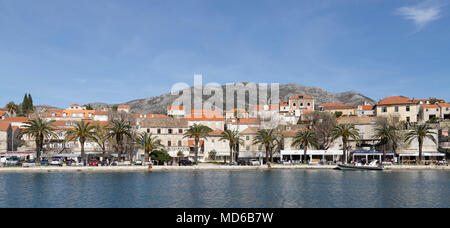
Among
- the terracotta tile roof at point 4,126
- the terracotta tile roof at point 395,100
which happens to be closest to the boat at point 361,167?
the terracotta tile roof at point 395,100

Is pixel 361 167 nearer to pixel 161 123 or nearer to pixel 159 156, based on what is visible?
pixel 159 156

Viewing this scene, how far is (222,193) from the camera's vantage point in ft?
130

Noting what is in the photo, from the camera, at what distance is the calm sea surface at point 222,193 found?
112 ft

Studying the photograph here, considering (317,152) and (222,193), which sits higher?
(317,152)

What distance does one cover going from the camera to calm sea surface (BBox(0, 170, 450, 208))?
34.2 m

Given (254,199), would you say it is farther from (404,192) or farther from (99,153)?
(99,153)

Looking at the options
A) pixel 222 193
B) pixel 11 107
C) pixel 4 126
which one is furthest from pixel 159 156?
pixel 11 107

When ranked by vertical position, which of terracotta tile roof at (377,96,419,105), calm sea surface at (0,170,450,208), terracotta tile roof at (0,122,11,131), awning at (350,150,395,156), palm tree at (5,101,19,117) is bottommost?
calm sea surface at (0,170,450,208)

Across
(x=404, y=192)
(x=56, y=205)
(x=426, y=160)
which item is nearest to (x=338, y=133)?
(x=426, y=160)

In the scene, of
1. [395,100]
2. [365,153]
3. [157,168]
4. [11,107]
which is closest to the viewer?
[157,168]

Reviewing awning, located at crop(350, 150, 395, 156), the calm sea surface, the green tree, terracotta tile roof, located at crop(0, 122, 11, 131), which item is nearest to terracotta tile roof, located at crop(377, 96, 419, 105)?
awning, located at crop(350, 150, 395, 156)

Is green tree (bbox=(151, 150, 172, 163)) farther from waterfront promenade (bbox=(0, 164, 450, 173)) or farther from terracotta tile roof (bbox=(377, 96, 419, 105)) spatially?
terracotta tile roof (bbox=(377, 96, 419, 105))

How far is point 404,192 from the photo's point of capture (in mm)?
40562

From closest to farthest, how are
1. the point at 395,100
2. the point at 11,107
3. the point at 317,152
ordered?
the point at 317,152 < the point at 395,100 < the point at 11,107
